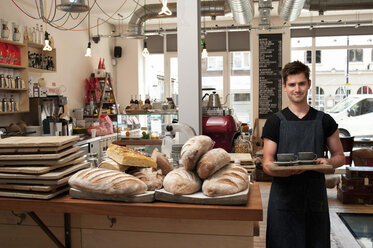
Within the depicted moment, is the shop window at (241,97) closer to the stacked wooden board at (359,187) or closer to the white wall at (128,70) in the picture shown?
the white wall at (128,70)

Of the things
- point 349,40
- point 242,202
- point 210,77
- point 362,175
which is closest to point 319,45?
point 349,40

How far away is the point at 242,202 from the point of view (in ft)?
5.02

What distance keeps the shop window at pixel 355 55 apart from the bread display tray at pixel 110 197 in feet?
30.9

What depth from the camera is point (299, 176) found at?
2131mm

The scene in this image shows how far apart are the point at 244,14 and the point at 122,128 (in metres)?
3.10

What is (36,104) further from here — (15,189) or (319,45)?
(319,45)

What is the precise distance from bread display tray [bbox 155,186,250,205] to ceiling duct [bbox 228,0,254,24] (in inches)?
194

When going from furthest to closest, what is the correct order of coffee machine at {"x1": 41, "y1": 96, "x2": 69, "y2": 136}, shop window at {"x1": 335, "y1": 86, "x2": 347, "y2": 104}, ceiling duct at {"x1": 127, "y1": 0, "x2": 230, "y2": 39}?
1. shop window at {"x1": 335, "y1": 86, "x2": 347, "y2": 104}
2. ceiling duct at {"x1": 127, "y1": 0, "x2": 230, "y2": 39}
3. coffee machine at {"x1": 41, "y1": 96, "x2": 69, "y2": 136}

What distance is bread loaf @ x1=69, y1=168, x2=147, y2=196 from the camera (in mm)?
1567

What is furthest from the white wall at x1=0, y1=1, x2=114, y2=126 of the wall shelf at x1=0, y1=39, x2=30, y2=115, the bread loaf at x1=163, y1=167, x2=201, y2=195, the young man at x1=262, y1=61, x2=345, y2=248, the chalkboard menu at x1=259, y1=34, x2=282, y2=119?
the bread loaf at x1=163, y1=167, x2=201, y2=195

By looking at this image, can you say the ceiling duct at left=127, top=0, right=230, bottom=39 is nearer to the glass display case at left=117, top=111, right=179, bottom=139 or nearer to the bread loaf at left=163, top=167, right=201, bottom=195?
the glass display case at left=117, top=111, right=179, bottom=139

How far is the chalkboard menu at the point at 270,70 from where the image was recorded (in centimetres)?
902

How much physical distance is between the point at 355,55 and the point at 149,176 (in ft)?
30.7

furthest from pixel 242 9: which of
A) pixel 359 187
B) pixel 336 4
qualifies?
pixel 359 187
